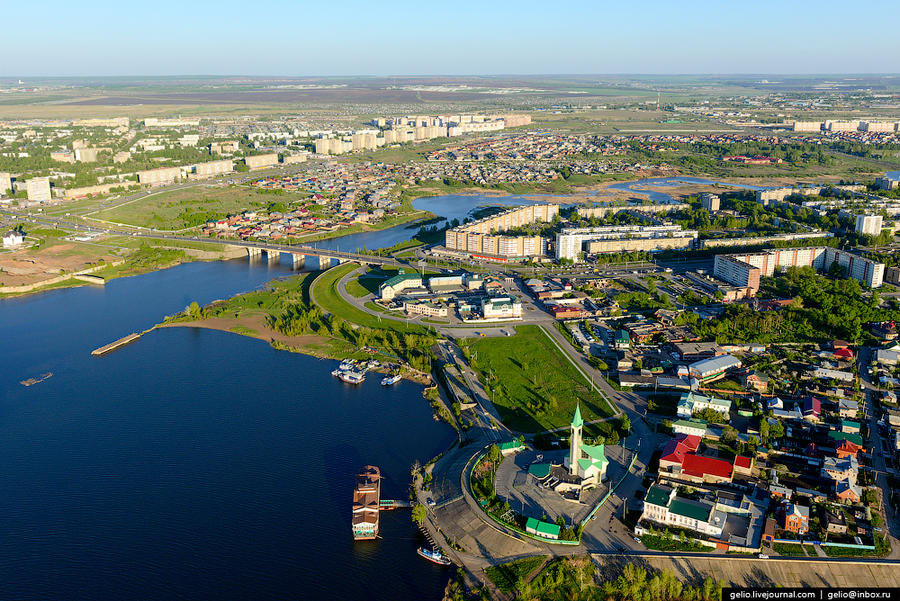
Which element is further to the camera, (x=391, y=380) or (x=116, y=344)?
(x=116, y=344)

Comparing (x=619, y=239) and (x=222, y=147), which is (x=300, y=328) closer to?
(x=619, y=239)

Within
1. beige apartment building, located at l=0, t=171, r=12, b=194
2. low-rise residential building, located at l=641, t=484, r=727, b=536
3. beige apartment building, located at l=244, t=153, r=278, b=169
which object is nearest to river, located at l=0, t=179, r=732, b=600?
low-rise residential building, located at l=641, t=484, r=727, b=536

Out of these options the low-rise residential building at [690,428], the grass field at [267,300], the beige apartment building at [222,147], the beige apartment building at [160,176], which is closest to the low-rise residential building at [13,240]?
the grass field at [267,300]

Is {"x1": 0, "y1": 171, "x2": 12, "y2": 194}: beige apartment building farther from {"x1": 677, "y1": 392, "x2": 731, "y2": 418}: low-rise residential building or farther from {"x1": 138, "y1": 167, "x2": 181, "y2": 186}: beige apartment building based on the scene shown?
{"x1": 677, "y1": 392, "x2": 731, "y2": 418}: low-rise residential building

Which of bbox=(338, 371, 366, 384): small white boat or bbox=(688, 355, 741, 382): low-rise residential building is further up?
bbox=(688, 355, 741, 382): low-rise residential building

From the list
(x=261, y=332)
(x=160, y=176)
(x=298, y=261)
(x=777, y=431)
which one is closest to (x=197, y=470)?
(x=261, y=332)

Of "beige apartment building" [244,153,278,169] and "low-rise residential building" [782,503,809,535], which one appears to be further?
"beige apartment building" [244,153,278,169]
